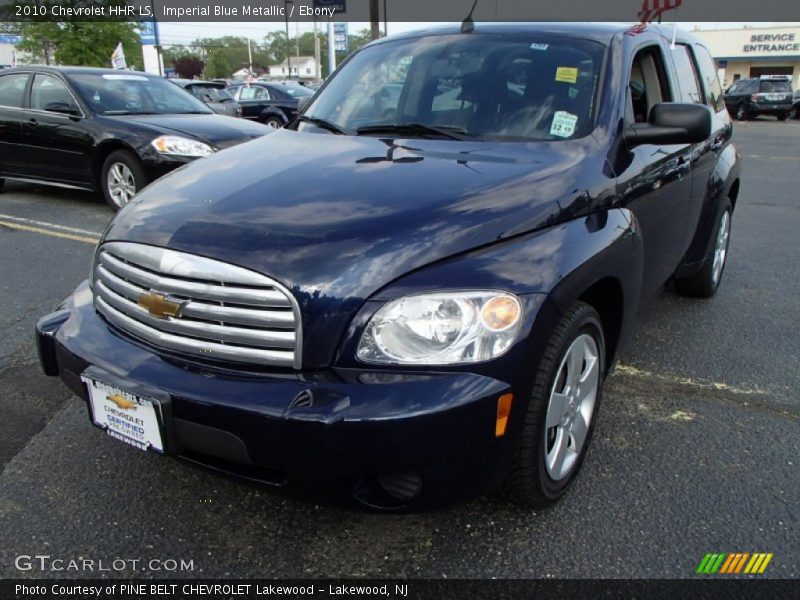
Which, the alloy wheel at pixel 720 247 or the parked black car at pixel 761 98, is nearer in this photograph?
the alloy wheel at pixel 720 247

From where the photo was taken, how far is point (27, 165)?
802cm

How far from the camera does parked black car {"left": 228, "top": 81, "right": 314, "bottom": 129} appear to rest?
16.6m

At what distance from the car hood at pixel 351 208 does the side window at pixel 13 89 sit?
21.6 feet

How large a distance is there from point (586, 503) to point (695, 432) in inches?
31.9

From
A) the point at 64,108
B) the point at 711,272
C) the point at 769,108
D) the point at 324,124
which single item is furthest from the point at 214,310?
the point at 769,108

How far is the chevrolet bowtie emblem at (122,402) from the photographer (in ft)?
6.84


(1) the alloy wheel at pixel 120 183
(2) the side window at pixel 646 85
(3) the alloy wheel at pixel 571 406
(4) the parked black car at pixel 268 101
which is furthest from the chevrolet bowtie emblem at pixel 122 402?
(4) the parked black car at pixel 268 101

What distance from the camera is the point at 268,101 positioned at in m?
16.8

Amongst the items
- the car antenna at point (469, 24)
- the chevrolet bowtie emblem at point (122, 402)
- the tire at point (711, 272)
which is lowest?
the tire at point (711, 272)

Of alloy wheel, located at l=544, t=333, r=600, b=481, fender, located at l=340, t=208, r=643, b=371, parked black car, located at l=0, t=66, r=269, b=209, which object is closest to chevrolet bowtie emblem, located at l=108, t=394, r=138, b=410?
fender, located at l=340, t=208, r=643, b=371

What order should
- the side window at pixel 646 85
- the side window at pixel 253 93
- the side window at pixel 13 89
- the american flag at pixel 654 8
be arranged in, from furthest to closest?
the side window at pixel 253 93
the side window at pixel 13 89
the american flag at pixel 654 8
the side window at pixel 646 85

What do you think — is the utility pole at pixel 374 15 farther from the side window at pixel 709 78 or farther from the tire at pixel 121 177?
the side window at pixel 709 78

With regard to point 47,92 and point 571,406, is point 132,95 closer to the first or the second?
point 47,92

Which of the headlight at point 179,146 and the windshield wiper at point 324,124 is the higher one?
the windshield wiper at point 324,124
